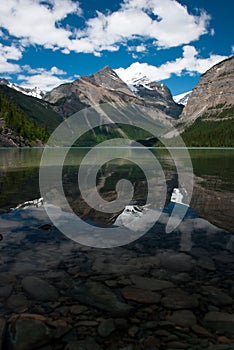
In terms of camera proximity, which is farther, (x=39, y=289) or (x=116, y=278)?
(x=116, y=278)

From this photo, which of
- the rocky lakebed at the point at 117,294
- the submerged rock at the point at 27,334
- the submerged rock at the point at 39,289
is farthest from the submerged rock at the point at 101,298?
the submerged rock at the point at 27,334

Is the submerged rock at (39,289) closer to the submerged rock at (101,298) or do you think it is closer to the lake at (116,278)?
the lake at (116,278)

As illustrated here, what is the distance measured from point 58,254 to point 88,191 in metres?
15.9

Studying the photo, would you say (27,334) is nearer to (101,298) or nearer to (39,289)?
(39,289)

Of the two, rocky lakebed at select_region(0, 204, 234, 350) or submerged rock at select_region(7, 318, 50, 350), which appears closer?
submerged rock at select_region(7, 318, 50, 350)

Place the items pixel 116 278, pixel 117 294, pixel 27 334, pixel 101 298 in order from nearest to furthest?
pixel 27 334
pixel 101 298
pixel 117 294
pixel 116 278

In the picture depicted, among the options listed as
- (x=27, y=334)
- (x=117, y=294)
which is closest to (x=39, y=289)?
(x=27, y=334)

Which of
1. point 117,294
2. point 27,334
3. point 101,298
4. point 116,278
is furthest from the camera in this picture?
point 116,278

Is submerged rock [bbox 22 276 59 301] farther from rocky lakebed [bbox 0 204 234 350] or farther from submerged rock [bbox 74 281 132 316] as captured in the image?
submerged rock [bbox 74 281 132 316]

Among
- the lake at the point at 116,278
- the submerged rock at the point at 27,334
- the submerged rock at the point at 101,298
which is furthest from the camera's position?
the submerged rock at the point at 101,298

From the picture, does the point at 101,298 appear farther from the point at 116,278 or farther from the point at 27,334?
the point at 27,334

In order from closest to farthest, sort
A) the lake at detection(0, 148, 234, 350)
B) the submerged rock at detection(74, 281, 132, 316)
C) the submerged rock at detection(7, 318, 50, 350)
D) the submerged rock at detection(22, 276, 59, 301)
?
the submerged rock at detection(7, 318, 50, 350) → the lake at detection(0, 148, 234, 350) → the submerged rock at detection(74, 281, 132, 316) → the submerged rock at detection(22, 276, 59, 301)

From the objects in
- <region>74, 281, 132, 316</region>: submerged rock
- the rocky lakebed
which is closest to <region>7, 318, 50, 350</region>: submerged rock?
the rocky lakebed

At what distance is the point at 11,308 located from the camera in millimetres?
7770
